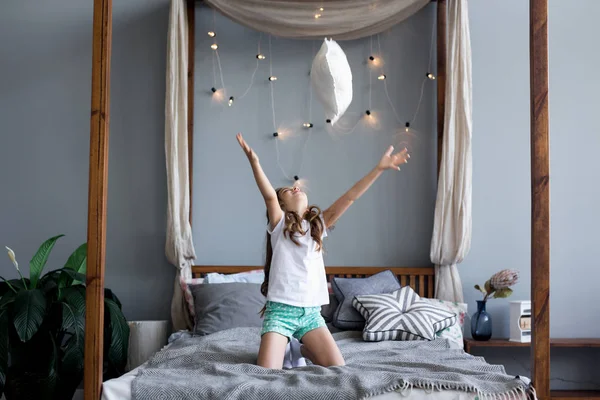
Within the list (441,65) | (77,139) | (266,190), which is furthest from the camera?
(77,139)

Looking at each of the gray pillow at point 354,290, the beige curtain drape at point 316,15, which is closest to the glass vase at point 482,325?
the gray pillow at point 354,290

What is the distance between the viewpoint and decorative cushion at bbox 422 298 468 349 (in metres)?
4.27

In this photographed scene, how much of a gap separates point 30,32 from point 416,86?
2725 mm

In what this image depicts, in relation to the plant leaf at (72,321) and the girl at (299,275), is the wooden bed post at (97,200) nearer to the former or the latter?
the girl at (299,275)

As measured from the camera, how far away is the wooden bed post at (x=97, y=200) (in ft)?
9.78

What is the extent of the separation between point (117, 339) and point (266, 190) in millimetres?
1559

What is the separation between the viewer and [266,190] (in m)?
3.38

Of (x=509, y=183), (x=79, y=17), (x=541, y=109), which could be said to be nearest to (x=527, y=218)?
(x=509, y=183)

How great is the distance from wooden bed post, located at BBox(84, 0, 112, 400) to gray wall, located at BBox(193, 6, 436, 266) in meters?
2.03

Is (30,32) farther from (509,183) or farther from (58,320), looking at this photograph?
(509,183)

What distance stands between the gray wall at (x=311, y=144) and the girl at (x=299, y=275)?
4.93 feet

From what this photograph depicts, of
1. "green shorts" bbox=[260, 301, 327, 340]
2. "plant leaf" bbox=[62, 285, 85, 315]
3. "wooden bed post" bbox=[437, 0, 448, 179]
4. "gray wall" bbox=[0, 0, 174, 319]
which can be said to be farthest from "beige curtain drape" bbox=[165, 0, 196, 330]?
"wooden bed post" bbox=[437, 0, 448, 179]

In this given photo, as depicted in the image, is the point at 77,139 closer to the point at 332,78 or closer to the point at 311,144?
the point at 311,144

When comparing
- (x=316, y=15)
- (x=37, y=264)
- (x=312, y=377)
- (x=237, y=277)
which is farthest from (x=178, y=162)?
(x=312, y=377)
